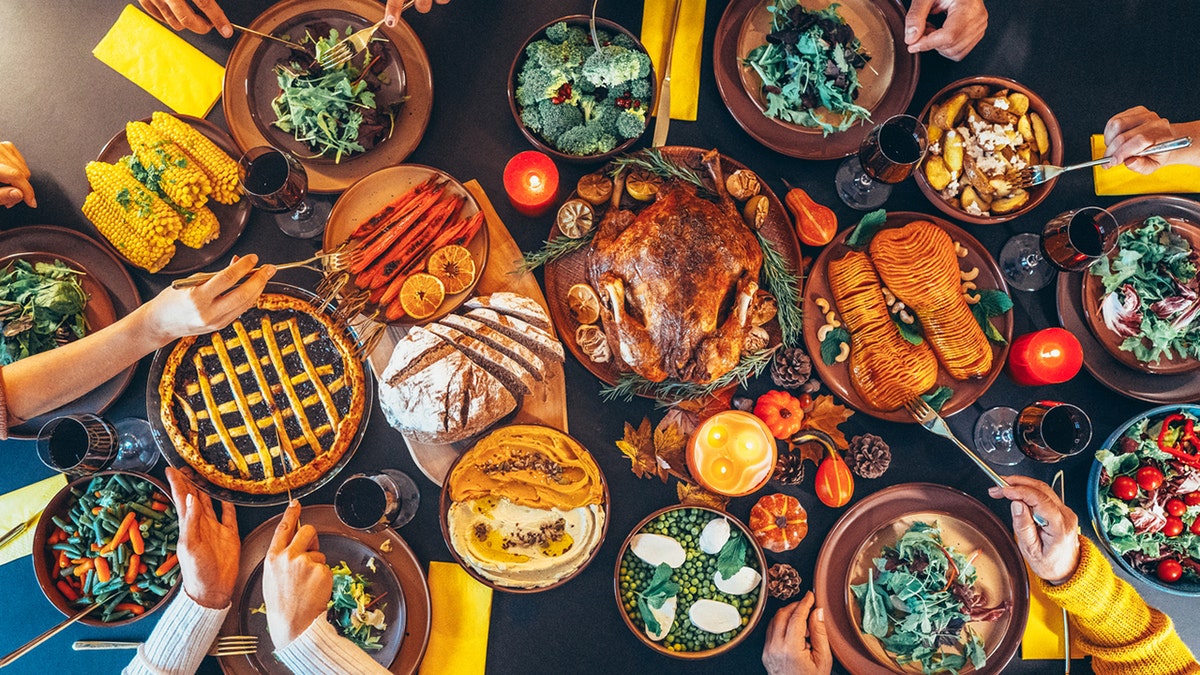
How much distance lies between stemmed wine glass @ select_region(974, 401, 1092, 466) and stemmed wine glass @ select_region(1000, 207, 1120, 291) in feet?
1.78

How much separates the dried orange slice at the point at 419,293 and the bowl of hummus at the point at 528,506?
56 cm

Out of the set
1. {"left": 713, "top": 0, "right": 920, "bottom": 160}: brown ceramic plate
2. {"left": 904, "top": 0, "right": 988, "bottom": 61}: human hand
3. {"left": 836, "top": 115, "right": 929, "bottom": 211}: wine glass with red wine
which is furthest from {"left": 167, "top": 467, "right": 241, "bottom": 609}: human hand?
{"left": 904, "top": 0, "right": 988, "bottom": 61}: human hand

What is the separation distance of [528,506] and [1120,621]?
229 centimetres

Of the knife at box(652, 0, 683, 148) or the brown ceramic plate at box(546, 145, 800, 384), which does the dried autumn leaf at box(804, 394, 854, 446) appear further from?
the knife at box(652, 0, 683, 148)

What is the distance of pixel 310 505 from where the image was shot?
280cm

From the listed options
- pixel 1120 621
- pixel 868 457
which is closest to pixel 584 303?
pixel 868 457

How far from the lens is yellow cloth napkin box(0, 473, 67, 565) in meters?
2.79

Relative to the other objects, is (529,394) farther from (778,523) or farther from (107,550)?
(107,550)

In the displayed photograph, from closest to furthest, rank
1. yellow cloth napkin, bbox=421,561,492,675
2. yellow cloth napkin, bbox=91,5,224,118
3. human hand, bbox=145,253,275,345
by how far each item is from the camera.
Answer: human hand, bbox=145,253,275,345 < yellow cloth napkin, bbox=421,561,492,675 < yellow cloth napkin, bbox=91,5,224,118

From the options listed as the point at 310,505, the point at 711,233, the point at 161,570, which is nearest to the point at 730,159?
the point at 711,233

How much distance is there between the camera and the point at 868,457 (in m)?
Answer: 2.86

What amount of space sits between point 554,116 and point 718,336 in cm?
108

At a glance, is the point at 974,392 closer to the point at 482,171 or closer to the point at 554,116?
the point at 554,116

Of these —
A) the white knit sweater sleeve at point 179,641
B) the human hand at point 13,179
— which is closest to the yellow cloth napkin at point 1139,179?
the white knit sweater sleeve at point 179,641
